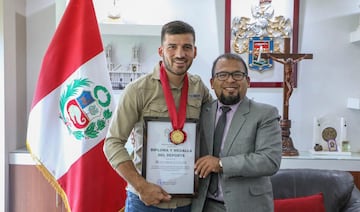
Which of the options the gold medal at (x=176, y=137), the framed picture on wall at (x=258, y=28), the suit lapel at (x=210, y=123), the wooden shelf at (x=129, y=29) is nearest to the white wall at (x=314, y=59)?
the framed picture on wall at (x=258, y=28)

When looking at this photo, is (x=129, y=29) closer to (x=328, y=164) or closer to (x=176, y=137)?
(x=176, y=137)

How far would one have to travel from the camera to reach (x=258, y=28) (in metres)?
2.70

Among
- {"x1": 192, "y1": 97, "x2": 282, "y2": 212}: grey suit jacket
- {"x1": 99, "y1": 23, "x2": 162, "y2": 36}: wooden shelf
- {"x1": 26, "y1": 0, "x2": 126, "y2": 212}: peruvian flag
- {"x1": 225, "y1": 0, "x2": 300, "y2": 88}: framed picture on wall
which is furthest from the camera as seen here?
{"x1": 225, "y1": 0, "x2": 300, "y2": 88}: framed picture on wall

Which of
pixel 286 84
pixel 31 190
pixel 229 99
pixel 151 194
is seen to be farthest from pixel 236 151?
pixel 31 190

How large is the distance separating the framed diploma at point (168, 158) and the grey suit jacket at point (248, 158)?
5 centimetres

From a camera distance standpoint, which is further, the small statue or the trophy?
the trophy

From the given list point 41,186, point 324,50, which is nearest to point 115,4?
point 41,186

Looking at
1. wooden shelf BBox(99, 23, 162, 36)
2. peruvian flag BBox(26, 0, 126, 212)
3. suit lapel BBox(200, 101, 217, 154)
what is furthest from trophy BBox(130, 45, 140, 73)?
suit lapel BBox(200, 101, 217, 154)

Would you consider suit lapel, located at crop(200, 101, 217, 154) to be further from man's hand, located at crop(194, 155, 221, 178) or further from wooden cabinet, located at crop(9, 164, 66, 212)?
wooden cabinet, located at crop(9, 164, 66, 212)

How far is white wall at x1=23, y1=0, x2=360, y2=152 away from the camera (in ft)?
8.87

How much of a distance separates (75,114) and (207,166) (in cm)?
107

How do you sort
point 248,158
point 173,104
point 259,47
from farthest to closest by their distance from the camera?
point 259,47
point 173,104
point 248,158

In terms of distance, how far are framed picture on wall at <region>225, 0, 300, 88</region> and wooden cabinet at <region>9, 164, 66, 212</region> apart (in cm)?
161

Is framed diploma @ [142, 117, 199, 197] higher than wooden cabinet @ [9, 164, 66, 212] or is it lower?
higher
